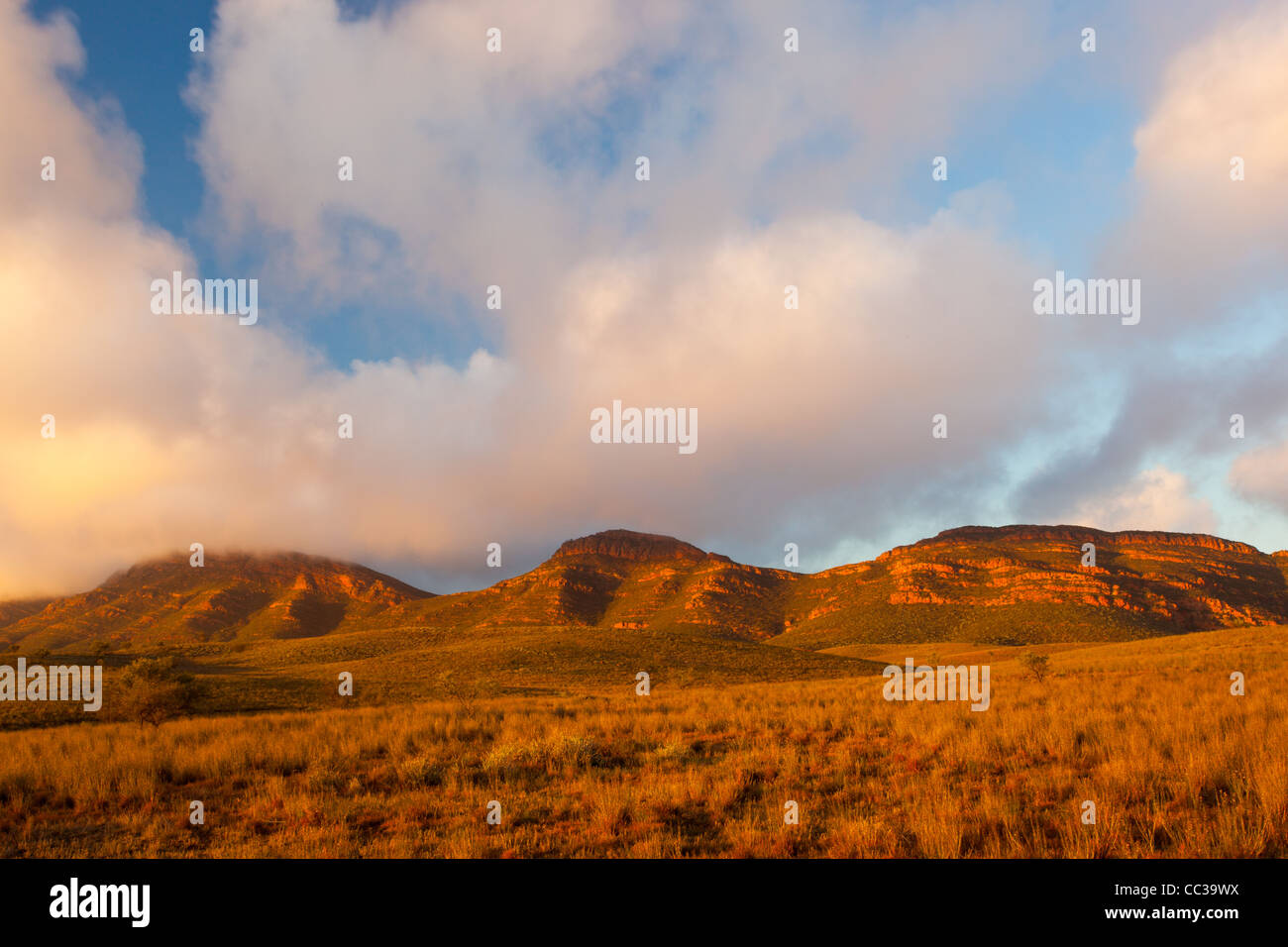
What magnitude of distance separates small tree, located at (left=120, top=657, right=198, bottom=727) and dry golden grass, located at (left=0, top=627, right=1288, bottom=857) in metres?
8.55

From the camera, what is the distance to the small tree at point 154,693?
74.9ft

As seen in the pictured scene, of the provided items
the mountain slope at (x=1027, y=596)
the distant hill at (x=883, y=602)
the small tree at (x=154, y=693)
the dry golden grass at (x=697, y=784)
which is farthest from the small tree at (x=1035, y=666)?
the mountain slope at (x=1027, y=596)

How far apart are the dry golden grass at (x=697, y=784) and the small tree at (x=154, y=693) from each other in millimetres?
8550

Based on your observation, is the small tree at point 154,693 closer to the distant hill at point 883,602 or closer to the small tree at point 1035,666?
the small tree at point 1035,666

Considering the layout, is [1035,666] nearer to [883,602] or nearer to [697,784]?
[697,784]

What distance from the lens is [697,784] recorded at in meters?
8.86

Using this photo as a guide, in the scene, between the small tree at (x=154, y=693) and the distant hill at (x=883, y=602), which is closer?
the small tree at (x=154, y=693)

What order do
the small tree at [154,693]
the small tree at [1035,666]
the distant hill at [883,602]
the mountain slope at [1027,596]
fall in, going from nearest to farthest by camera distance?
the small tree at [154,693] → the small tree at [1035,666] → the mountain slope at [1027,596] → the distant hill at [883,602]

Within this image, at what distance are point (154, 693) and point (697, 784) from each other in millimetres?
25108

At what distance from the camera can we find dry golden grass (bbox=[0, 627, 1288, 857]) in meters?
6.43

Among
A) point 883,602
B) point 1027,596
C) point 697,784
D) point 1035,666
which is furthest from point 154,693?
point 1027,596
